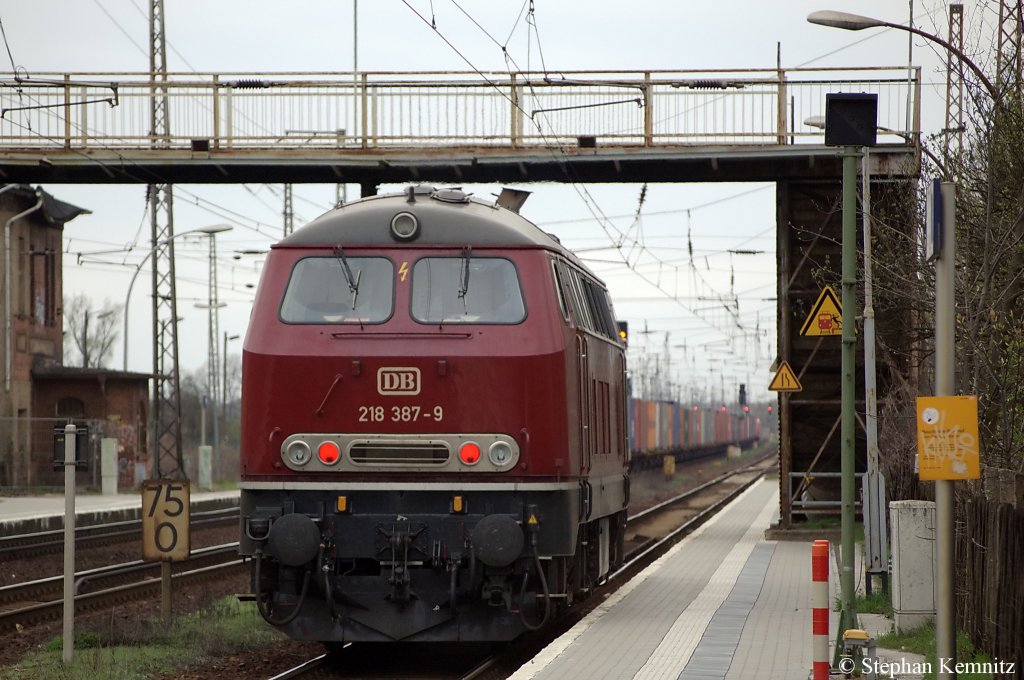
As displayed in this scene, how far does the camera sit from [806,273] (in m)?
24.9

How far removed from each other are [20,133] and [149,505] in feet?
33.5

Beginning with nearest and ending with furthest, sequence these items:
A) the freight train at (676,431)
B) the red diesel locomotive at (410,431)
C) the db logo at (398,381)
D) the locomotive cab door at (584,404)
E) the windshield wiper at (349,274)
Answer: the red diesel locomotive at (410,431) < the db logo at (398,381) < the windshield wiper at (349,274) < the locomotive cab door at (584,404) < the freight train at (676,431)

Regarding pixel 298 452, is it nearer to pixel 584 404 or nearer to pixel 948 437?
pixel 584 404

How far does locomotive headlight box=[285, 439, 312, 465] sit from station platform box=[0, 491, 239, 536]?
34.8 feet

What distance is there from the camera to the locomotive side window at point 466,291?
1210cm

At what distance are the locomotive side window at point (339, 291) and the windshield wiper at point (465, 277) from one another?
573 mm

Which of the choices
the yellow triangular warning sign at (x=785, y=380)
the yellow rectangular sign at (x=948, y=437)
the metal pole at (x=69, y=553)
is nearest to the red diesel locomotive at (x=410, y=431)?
the metal pole at (x=69, y=553)

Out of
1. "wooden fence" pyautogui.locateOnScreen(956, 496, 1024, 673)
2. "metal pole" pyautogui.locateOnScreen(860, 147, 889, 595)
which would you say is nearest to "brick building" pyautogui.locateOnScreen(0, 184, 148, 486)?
"metal pole" pyautogui.locateOnScreen(860, 147, 889, 595)

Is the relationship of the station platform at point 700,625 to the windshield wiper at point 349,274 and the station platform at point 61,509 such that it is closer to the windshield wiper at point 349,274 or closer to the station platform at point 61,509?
the windshield wiper at point 349,274

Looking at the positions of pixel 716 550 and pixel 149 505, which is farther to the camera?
pixel 716 550

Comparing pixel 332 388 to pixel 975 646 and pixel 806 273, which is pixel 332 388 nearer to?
pixel 975 646

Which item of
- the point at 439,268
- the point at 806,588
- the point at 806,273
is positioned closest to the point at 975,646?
the point at 439,268

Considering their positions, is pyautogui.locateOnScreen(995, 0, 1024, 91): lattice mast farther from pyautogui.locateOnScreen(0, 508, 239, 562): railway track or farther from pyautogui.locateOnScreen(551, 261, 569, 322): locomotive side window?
pyautogui.locateOnScreen(0, 508, 239, 562): railway track

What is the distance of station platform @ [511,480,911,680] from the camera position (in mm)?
10789
